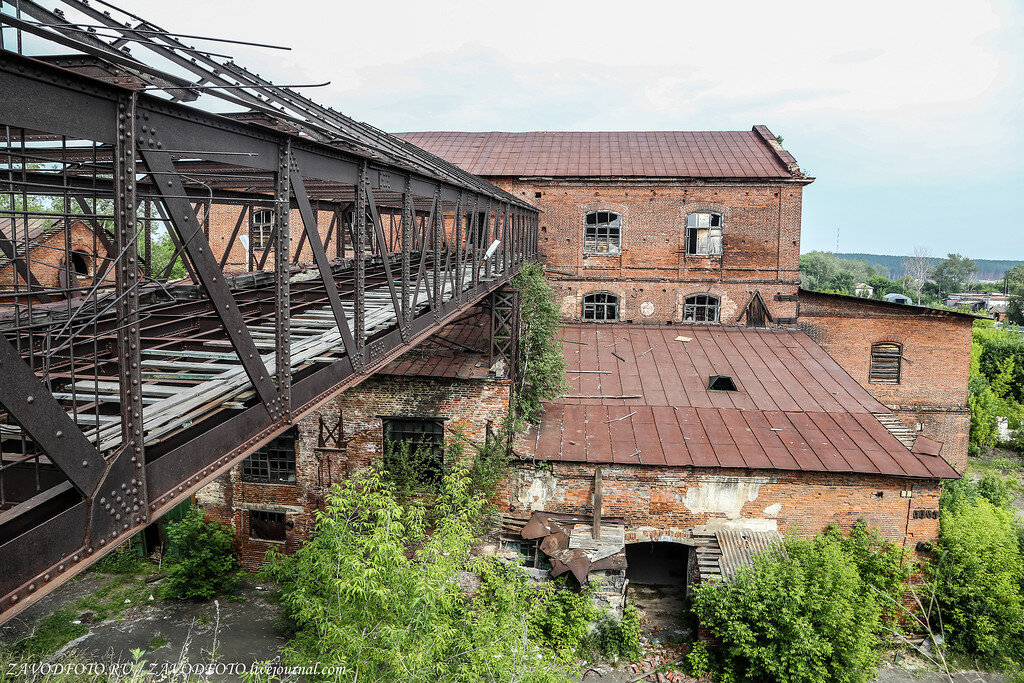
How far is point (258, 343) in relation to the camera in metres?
5.78

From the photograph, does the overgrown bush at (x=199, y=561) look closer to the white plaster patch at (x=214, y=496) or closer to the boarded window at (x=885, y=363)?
the white plaster patch at (x=214, y=496)

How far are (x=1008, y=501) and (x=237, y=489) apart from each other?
67.8 feet

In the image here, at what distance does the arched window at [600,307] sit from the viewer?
19.6 m

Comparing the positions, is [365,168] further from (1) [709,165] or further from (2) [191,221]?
(1) [709,165]

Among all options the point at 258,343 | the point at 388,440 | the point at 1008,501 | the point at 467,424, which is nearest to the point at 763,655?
the point at 467,424

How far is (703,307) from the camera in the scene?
1928cm

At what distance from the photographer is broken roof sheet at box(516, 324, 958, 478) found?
1215 centimetres

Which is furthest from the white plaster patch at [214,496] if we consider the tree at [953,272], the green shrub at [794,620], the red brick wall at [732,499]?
the tree at [953,272]

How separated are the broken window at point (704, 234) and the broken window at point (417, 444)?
34.9ft

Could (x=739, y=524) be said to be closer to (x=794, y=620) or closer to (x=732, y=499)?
(x=732, y=499)

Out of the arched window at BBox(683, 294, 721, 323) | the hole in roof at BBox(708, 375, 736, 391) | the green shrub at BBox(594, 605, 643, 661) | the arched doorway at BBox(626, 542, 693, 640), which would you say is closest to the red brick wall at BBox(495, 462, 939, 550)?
the arched doorway at BBox(626, 542, 693, 640)

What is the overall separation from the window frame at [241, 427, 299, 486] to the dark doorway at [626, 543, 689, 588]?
25.2ft

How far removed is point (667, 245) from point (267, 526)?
13.7 metres

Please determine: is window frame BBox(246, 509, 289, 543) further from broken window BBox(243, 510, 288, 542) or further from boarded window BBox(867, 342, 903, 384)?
boarded window BBox(867, 342, 903, 384)
